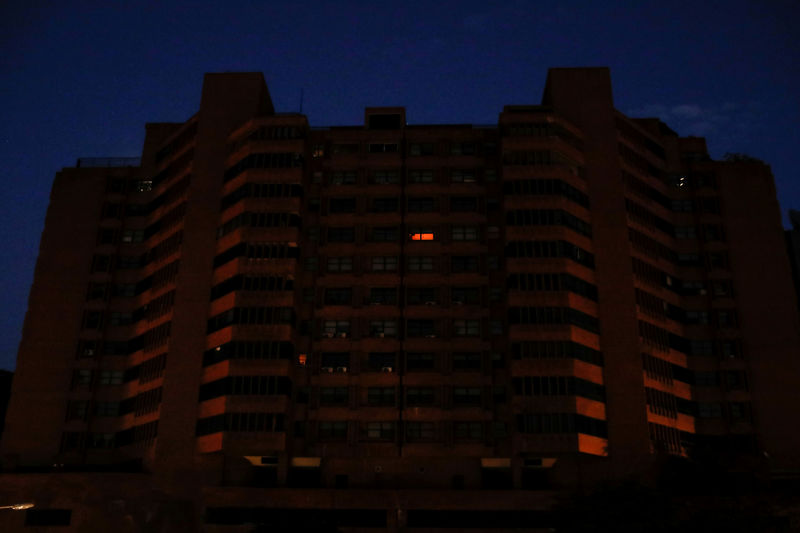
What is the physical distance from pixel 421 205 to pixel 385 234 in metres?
4.84

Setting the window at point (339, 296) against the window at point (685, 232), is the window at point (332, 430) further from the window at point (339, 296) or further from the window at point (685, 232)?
the window at point (685, 232)

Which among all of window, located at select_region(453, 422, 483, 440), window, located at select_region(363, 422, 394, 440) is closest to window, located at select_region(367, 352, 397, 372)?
window, located at select_region(363, 422, 394, 440)

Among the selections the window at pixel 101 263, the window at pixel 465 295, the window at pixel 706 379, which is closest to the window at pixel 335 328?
the window at pixel 465 295

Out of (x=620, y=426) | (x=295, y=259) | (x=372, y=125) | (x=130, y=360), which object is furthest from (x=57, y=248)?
(x=620, y=426)

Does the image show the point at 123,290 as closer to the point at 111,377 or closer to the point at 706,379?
the point at 111,377

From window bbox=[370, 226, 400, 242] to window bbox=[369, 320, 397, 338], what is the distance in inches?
339

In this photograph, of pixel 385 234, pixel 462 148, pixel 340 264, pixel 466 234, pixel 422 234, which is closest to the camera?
pixel 340 264

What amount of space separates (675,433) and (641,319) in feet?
35.8

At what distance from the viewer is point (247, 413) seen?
7181 cm

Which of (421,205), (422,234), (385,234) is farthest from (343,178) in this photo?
(422,234)

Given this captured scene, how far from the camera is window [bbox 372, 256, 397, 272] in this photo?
265 feet

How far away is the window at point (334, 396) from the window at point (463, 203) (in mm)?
21524

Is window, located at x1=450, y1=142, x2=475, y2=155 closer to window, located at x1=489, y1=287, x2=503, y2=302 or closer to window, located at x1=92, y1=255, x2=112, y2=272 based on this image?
window, located at x1=489, y1=287, x2=503, y2=302

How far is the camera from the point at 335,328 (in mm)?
78562
